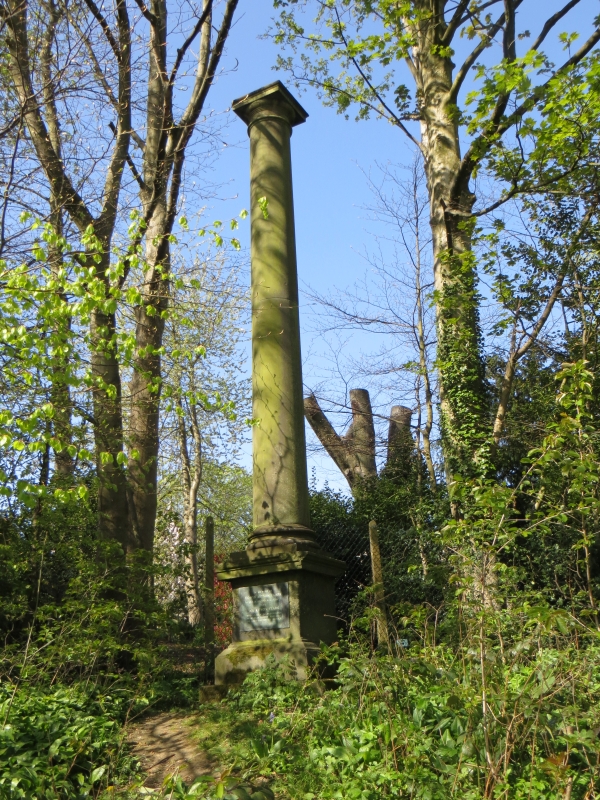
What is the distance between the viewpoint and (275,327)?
7520 millimetres

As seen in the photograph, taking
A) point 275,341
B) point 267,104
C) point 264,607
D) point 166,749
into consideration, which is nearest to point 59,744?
point 166,749

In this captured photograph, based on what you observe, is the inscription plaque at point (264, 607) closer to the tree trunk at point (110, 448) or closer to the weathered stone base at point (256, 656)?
the weathered stone base at point (256, 656)

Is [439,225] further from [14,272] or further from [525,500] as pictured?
[14,272]

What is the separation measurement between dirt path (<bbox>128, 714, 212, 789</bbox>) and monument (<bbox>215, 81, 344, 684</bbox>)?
2.34 feet

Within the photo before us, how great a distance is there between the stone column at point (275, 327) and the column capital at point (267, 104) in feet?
0.04

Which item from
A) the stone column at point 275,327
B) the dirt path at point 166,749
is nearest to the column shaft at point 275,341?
the stone column at point 275,327

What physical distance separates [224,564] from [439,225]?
6747 mm

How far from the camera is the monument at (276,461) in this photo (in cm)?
646

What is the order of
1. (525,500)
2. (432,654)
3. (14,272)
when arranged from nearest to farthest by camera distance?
(432,654)
(14,272)
(525,500)

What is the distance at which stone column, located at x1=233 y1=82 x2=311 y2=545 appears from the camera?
23.2 feet

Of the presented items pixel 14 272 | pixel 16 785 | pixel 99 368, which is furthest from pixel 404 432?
pixel 16 785

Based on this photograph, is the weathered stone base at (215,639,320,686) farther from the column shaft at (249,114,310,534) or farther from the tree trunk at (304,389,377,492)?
the tree trunk at (304,389,377,492)

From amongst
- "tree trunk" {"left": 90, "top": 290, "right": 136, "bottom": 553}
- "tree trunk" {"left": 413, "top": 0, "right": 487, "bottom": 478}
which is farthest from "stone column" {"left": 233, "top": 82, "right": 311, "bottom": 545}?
"tree trunk" {"left": 413, "top": 0, "right": 487, "bottom": 478}

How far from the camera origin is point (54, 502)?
7.10 metres
